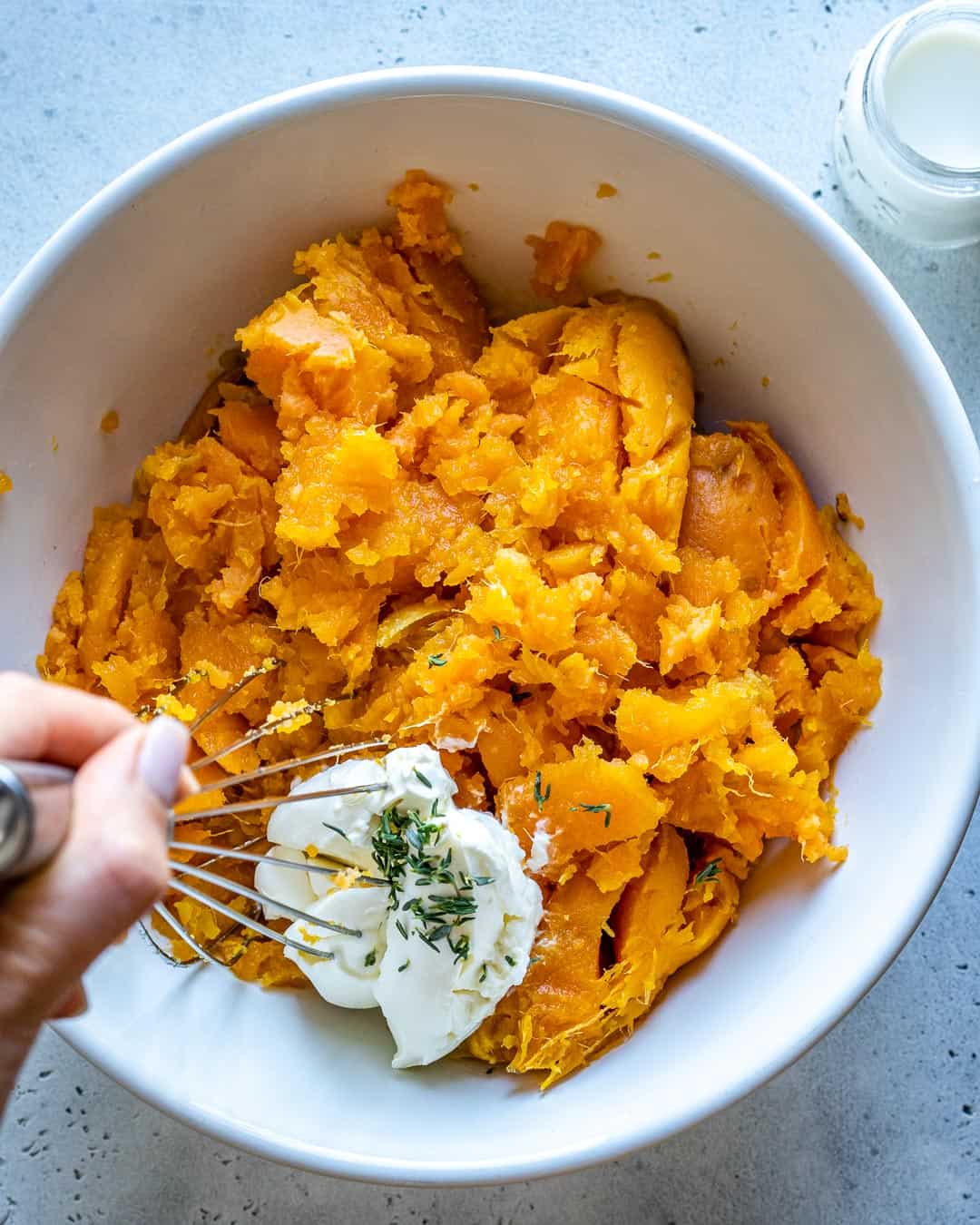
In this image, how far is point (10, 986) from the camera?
117 centimetres

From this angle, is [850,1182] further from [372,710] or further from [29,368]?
[29,368]

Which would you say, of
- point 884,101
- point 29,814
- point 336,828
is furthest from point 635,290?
point 29,814

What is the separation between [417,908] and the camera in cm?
170

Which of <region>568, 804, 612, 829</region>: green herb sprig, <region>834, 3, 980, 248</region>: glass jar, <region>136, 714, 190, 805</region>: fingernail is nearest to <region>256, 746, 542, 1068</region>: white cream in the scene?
<region>568, 804, 612, 829</region>: green herb sprig

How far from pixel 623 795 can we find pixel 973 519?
2.15 ft

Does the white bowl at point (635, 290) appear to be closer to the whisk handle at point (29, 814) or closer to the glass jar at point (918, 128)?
the glass jar at point (918, 128)

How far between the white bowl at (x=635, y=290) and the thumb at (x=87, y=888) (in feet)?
1.80

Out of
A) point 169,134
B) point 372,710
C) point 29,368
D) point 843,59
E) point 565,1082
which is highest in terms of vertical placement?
point 843,59

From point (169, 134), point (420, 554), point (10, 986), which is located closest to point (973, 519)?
point (420, 554)

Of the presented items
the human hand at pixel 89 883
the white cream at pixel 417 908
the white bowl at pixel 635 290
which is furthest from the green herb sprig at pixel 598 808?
the human hand at pixel 89 883

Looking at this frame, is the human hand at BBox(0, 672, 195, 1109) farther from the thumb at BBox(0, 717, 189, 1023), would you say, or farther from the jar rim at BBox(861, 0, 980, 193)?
the jar rim at BBox(861, 0, 980, 193)

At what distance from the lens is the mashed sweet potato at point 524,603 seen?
5.84ft

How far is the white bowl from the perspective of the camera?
1676mm

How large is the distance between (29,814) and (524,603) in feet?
2.73
